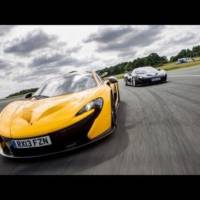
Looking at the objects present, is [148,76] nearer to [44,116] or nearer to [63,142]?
[44,116]

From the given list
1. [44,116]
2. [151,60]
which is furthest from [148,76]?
[151,60]

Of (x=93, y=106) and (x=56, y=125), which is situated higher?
(x=93, y=106)

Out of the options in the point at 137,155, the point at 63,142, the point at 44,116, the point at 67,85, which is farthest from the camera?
the point at 67,85

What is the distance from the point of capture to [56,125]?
2.98m

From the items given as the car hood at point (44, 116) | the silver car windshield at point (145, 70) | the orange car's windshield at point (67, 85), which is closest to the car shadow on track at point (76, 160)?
the car hood at point (44, 116)

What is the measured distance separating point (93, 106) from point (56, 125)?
623 mm

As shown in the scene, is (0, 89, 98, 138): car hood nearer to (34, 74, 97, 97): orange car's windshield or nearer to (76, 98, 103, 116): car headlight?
(76, 98, 103, 116): car headlight

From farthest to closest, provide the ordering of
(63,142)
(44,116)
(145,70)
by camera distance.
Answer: (145,70), (44,116), (63,142)

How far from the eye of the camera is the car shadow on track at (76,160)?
271 centimetres
